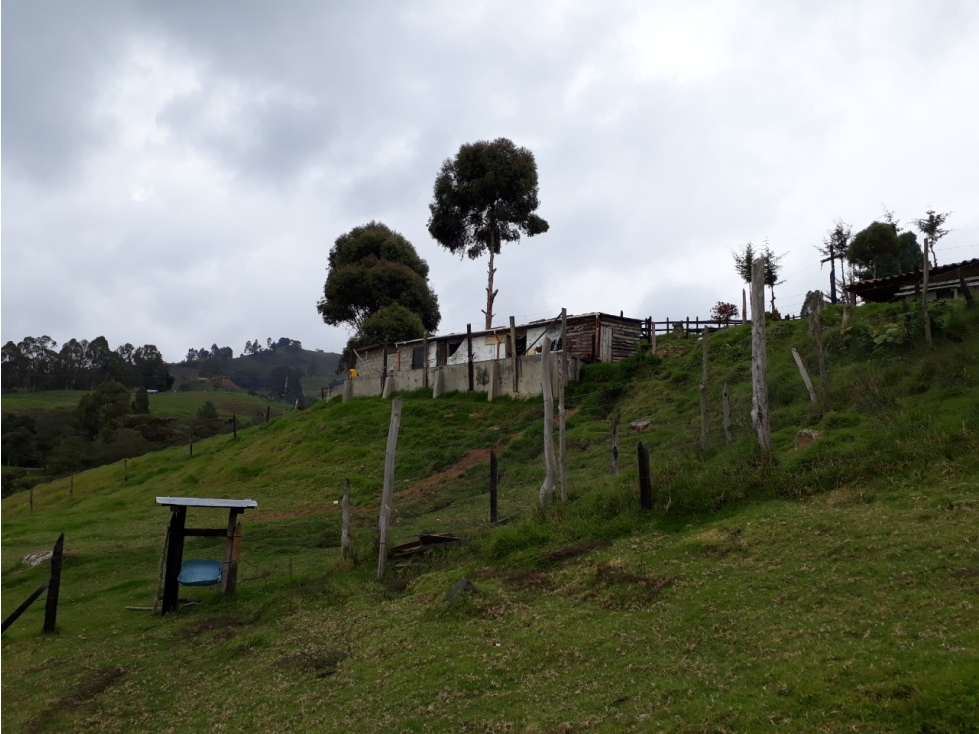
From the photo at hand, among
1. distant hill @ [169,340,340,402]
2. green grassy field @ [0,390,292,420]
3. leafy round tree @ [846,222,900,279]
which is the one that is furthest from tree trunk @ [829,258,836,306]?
distant hill @ [169,340,340,402]

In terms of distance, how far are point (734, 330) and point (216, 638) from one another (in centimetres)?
2947

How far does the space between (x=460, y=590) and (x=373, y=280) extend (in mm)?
50934

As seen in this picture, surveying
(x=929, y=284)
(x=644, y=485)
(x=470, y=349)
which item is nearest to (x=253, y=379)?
(x=470, y=349)

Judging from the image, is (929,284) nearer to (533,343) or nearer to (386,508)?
(533,343)

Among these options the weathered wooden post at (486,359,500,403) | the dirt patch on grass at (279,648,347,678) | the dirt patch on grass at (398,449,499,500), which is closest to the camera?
the dirt patch on grass at (279,648,347,678)

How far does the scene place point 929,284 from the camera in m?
28.5

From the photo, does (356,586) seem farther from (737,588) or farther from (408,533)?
(737,588)

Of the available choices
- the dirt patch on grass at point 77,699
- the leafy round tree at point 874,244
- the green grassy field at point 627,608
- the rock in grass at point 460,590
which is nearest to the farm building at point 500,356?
the leafy round tree at point 874,244

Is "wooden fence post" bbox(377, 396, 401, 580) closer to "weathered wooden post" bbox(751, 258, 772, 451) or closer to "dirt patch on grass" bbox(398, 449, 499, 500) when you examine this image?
"weathered wooden post" bbox(751, 258, 772, 451)

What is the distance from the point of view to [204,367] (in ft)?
534

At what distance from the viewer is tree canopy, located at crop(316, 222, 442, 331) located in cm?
6153

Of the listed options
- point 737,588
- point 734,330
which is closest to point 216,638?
point 737,588

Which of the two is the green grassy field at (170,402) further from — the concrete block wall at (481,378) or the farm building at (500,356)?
the farm building at (500,356)

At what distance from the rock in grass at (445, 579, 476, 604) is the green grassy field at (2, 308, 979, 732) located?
0.56 feet
